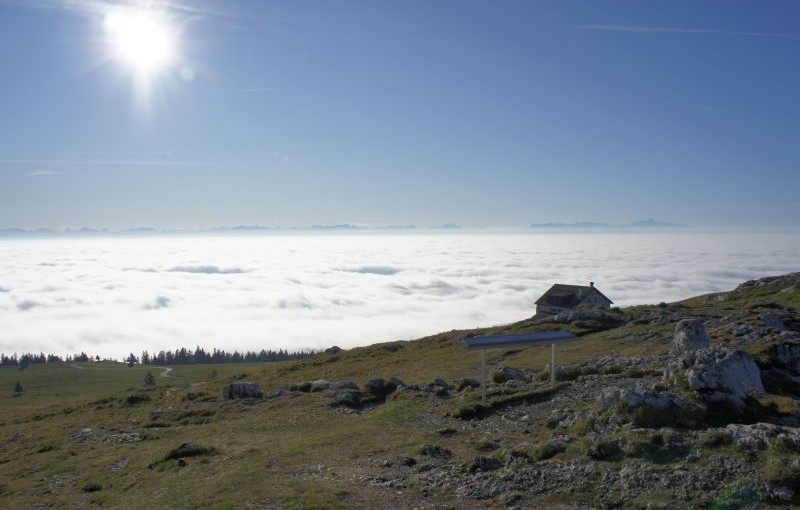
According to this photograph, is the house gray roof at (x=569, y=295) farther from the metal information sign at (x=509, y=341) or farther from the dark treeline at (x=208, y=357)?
the dark treeline at (x=208, y=357)

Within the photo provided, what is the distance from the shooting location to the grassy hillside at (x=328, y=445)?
1423cm

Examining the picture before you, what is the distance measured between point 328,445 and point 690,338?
18.1 metres

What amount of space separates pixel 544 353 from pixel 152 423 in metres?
25.9

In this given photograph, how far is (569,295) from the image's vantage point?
71.4 meters

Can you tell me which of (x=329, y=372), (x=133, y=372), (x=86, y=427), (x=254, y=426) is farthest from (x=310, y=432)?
(x=133, y=372)

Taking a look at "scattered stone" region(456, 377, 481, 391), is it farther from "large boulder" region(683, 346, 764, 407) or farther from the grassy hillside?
"large boulder" region(683, 346, 764, 407)

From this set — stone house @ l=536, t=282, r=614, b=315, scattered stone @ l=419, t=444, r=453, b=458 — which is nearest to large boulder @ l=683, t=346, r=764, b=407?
scattered stone @ l=419, t=444, r=453, b=458

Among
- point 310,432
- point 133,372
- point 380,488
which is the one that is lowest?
point 133,372

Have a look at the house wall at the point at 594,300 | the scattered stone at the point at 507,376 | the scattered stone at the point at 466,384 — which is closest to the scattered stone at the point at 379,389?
the scattered stone at the point at 466,384

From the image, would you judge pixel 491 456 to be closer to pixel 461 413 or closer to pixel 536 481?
pixel 536 481

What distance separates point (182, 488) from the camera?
55.4 feet

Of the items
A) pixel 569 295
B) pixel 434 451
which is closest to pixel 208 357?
pixel 569 295

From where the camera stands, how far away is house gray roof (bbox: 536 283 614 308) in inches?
2783

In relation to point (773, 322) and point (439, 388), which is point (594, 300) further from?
point (439, 388)
